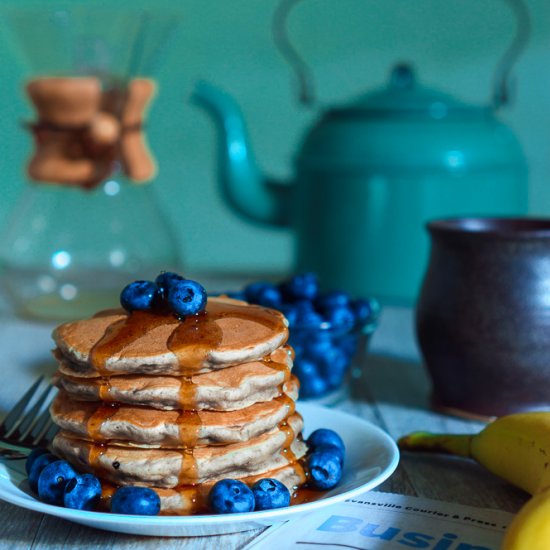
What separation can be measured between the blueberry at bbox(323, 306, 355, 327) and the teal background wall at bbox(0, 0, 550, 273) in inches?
40.8

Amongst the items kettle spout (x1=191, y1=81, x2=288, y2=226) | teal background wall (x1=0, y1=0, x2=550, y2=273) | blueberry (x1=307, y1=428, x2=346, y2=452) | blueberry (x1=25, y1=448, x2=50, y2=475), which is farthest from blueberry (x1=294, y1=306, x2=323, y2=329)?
teal background wall (x1=0, y1=0, x2=550, y2=273)

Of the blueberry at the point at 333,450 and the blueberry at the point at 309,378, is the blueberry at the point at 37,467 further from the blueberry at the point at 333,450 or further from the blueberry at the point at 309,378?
the blueberry at the point at 309,378

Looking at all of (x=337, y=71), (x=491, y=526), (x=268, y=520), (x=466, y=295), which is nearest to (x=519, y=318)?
(x=466, y=295)

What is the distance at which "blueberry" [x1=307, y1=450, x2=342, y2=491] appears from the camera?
26.8 inches

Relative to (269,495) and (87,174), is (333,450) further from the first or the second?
(87,174)

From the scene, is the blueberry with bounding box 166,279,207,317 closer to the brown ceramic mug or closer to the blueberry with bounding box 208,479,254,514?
the blueberry with bounding box 208,479,254,514

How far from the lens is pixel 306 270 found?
148 cm

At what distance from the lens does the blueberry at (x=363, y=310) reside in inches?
39.2

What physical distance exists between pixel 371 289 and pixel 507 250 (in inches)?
21.0

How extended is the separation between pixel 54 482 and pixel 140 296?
151 mm

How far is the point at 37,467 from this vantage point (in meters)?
0.67

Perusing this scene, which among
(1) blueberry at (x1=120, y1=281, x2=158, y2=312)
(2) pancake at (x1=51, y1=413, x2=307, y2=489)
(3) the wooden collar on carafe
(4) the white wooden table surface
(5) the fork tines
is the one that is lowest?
(4) the white wooden table surface

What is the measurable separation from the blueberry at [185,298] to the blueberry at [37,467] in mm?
146

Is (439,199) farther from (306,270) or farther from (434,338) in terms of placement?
(434,338)
